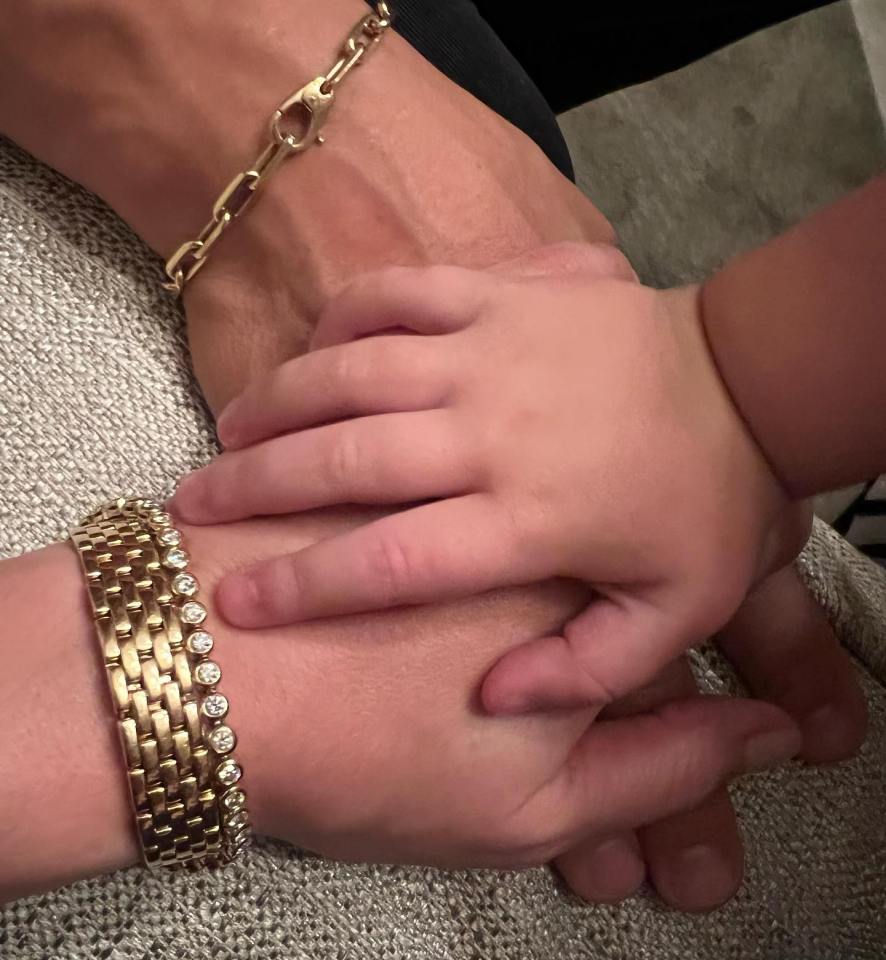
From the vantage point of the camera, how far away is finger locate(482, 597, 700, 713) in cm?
53

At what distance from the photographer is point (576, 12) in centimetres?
106

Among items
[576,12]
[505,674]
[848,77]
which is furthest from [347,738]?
[848,77]

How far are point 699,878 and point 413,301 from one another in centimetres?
43

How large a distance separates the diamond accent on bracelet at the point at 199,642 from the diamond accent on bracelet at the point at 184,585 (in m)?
0.02

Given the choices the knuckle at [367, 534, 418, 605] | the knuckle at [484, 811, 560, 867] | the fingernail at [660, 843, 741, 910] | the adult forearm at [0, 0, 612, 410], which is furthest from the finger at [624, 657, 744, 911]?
the adult forearm at [0, 0, 612, 410]

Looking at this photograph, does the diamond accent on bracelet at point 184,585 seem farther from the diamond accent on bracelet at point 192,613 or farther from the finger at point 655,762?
the finger at point 655,762

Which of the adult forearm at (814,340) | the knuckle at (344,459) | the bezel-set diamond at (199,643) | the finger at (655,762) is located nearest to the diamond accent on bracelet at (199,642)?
the bezel-set diamond at (199,643)

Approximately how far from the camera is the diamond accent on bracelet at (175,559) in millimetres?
513

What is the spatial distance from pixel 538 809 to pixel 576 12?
0.89 metres

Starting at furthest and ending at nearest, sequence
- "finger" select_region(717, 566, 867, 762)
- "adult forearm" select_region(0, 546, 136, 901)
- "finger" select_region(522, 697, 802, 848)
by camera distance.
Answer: "finger" select_region(717, 566, 867, 762) < "finger" select_region(522, 697, 802, 848) < "adult forearm" select_region(0, 546, 136, 901)

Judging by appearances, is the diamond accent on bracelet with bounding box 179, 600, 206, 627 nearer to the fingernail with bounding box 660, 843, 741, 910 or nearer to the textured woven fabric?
the textured woven fabric

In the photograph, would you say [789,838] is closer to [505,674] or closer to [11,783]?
[505,674]

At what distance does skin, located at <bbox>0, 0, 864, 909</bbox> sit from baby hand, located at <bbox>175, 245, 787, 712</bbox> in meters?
0.08

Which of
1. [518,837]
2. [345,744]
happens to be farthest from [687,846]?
[345,744]
